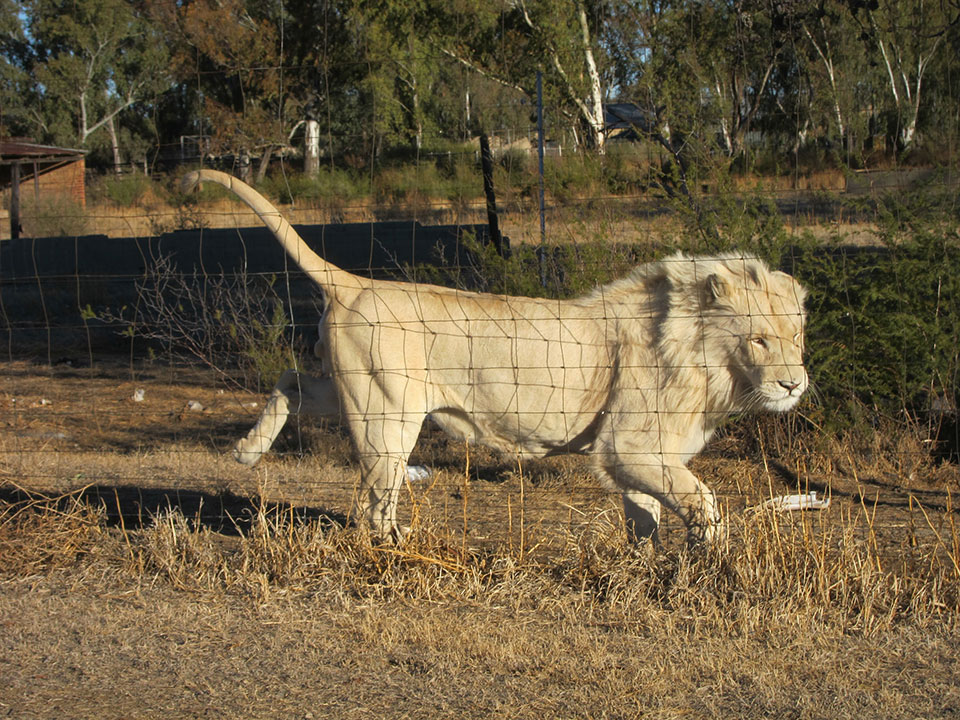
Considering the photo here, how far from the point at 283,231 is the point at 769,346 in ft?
8.14

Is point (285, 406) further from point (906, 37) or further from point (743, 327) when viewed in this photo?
point (906, 37)

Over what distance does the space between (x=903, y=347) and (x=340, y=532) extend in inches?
164

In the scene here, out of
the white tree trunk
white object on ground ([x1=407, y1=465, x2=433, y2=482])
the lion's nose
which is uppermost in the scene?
the white tree trunk

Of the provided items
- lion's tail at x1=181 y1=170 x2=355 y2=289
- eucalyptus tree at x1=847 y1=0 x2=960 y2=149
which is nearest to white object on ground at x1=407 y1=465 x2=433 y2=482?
lion's tail at x1=181 y1=170 x2=355 y2=289

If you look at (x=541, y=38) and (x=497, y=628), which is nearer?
(x=497, y=628)

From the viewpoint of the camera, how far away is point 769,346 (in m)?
4.50

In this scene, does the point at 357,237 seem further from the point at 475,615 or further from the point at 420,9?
the point at 475,615

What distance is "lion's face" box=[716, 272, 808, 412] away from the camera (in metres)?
4.45

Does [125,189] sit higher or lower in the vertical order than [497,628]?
higher

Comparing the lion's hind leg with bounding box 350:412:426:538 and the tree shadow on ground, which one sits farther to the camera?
the tree shadow on ground

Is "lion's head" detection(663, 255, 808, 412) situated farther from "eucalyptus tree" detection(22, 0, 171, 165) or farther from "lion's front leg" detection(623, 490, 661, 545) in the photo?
"eucalyptus tree" detection(22, 0, 171, 165)

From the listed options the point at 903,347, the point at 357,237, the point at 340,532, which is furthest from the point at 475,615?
the point at 357,237

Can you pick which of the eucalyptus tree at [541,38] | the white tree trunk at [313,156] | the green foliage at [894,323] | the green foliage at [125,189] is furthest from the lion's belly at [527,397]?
the eucalyptus tree at [541,38]

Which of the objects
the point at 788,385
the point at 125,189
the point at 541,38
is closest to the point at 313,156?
the point at 125,189
